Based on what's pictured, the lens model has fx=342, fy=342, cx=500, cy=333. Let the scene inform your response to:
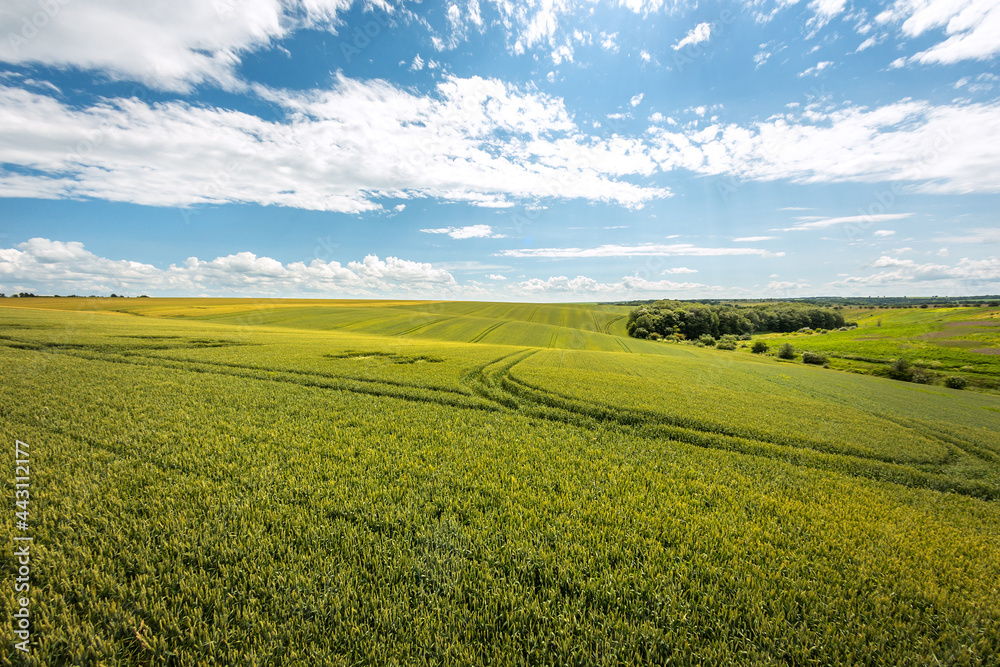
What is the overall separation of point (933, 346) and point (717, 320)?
39.9 meters

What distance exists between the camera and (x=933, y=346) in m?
61.6

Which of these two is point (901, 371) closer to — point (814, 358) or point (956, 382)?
point (956, 382)

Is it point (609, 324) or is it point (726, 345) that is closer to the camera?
point (726, 345)

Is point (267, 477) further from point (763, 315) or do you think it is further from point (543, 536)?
point (763, 315)

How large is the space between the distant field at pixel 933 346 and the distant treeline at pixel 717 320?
1892 centimetres

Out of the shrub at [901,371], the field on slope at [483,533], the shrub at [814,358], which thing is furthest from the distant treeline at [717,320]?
the field on slope at [483,533]

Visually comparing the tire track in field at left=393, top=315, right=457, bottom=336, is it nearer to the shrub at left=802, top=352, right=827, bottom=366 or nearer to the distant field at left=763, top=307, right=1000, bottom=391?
the shrub at left=802, top=352, right=827, bottom=366

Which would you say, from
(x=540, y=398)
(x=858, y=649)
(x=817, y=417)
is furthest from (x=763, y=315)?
(x=858, y=649)

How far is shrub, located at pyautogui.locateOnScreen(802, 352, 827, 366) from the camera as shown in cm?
6027

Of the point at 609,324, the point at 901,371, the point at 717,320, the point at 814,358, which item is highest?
the point at 717,320

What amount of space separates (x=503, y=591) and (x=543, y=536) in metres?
1.59

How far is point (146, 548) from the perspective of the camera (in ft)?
18.8

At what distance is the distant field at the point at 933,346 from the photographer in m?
49.6

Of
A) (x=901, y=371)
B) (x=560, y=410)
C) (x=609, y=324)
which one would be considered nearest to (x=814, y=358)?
(x=901, y=371)
